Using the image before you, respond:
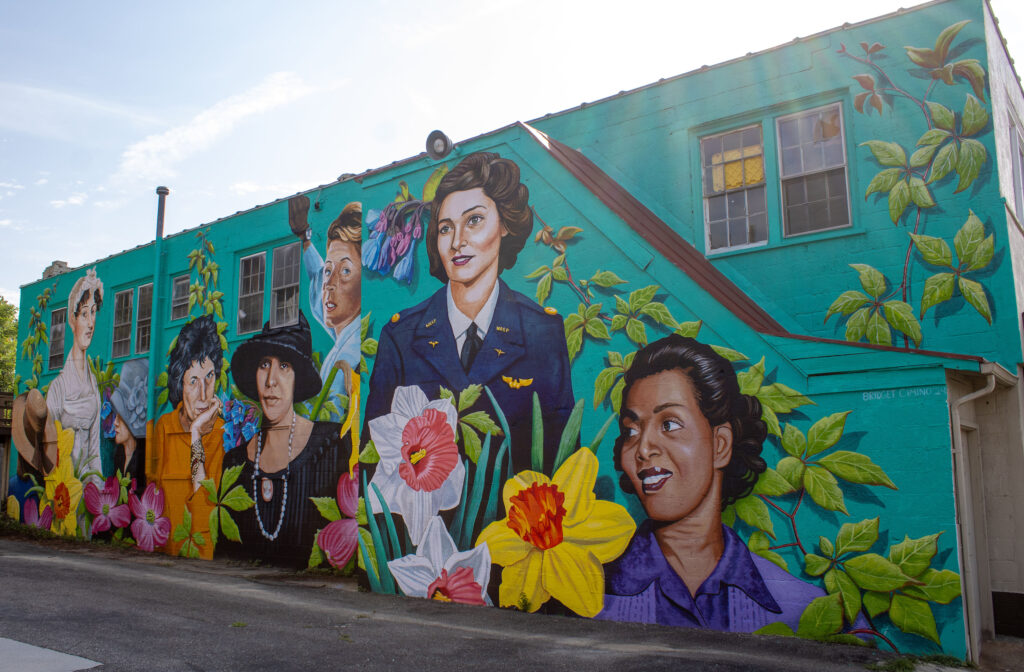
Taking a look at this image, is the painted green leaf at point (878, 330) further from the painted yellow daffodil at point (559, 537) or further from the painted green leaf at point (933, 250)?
the painted yellow daffodil at point (559, 537)

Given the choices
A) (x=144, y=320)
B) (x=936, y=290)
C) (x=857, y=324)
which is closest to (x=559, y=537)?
(x=857, y=324)

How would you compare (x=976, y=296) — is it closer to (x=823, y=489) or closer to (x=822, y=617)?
(x=823, y=489)

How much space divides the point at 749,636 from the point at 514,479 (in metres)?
3.29

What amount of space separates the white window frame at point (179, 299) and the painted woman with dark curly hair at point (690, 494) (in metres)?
11.4

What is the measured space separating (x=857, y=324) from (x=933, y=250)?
1053 mm

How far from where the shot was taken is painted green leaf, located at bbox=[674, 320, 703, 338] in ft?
29.0

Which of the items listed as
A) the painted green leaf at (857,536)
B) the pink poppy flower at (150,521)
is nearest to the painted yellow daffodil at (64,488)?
the pink poppy flower at (150,521)

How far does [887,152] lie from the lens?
880 centimetres

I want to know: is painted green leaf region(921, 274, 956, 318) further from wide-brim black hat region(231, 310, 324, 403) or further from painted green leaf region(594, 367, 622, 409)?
wide-brim black hat region(231, 310, 324, 403)

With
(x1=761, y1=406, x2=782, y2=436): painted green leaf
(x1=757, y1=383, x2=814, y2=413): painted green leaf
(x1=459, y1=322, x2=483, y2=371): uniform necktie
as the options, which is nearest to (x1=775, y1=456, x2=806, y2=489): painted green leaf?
(x1=761, y1=406, x2=782, y2=436): painted green leaf

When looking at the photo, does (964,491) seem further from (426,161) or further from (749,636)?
(426,161)

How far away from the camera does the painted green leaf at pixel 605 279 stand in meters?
9.52

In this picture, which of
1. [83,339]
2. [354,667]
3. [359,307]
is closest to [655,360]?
[354,667]

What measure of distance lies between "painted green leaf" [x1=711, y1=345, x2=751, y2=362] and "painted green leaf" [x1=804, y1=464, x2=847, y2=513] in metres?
1.28
